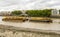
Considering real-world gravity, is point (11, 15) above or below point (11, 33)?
above

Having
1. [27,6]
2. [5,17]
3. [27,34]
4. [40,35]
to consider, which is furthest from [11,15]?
[40,35]

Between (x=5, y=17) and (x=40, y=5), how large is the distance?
0.98m

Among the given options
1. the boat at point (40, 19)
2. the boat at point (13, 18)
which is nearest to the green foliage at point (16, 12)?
the boat at point (13, 18)

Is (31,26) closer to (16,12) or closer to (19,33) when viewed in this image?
(19,33)

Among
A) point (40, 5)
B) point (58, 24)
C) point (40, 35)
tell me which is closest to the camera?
point (40, 35)

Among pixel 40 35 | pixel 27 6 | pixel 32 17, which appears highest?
pixel 27 6

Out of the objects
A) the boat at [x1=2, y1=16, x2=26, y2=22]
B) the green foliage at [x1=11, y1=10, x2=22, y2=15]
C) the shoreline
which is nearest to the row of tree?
the green foliage at [x1=11, y1=10, x2=22, y2=15]

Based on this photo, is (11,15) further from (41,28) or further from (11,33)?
(41,28)

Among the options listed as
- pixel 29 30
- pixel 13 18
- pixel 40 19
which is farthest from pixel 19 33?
pixel 40 19

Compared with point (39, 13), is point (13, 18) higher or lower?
lower

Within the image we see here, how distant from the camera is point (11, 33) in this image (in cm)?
352

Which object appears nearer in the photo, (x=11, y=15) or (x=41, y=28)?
(x=41, y=28)

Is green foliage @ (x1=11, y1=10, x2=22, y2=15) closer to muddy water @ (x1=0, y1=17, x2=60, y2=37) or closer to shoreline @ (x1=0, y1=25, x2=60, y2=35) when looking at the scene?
muddy water @ (x1=0, y1=17, x2=60, y2=37)

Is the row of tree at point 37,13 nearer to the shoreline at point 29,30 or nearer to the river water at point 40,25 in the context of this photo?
the river water at point 40,25
